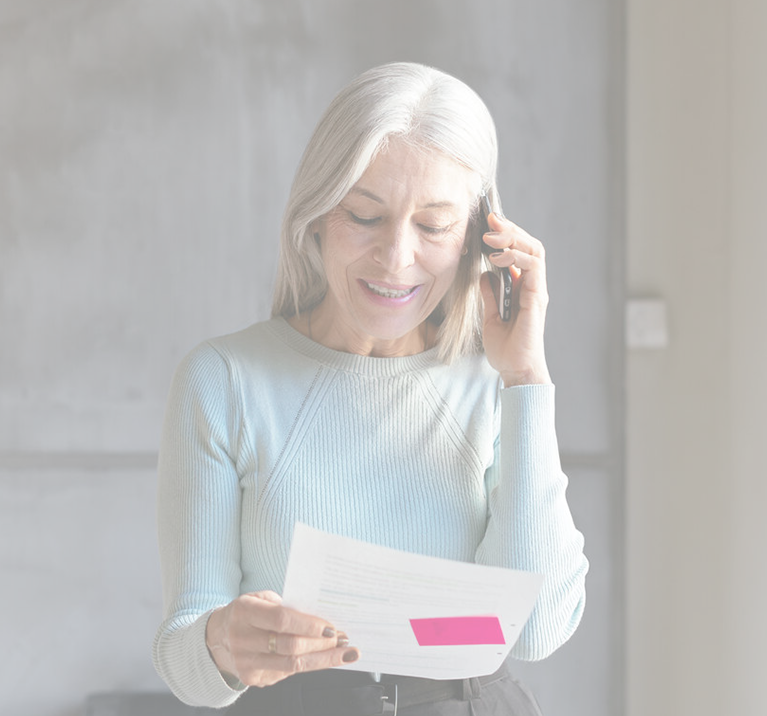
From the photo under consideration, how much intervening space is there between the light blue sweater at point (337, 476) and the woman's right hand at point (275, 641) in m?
0.13

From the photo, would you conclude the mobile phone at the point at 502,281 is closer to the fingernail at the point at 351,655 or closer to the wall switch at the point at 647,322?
the fingernail at the point at 351,655

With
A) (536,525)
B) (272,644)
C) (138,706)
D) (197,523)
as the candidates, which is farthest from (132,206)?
(272,644)

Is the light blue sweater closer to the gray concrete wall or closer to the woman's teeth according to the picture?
the woman's teeth

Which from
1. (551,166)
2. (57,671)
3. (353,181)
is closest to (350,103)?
(353,181)

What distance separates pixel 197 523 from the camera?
121cm

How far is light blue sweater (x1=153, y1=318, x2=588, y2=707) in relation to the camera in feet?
4.02

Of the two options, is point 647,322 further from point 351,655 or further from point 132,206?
point 351,655

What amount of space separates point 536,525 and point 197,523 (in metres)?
0.44

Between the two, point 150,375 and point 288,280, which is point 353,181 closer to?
point 288,280

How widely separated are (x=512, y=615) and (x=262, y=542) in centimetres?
36

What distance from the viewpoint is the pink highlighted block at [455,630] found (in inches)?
41.9

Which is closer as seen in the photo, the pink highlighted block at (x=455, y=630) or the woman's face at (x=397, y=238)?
the pink highlighted block at (x=455, y=630)

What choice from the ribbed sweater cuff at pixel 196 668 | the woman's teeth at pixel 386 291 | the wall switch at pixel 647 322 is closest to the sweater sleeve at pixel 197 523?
the ribbed sweater cuff at pixel 196 668

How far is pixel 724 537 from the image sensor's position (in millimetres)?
2508
